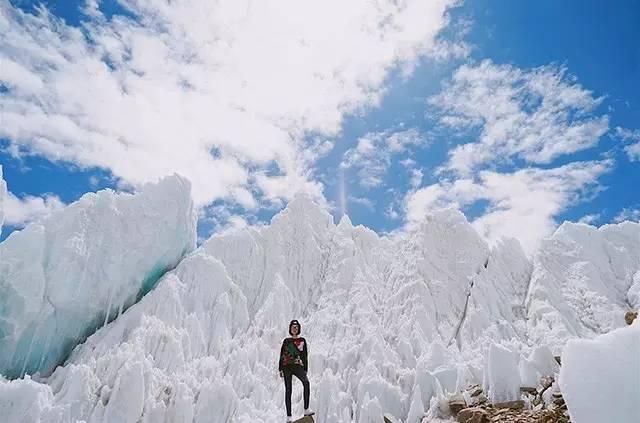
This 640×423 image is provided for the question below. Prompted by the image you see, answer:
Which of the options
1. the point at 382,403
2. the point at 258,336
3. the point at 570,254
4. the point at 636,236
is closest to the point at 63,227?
the point at 258,336

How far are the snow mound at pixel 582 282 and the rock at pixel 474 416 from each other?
1827cm

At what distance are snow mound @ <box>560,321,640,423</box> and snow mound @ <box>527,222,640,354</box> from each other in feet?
87.1

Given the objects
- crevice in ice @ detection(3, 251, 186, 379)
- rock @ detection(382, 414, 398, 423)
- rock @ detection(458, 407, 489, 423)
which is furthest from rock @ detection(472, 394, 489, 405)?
crevice in ice @ detection(3, 251, 186, 379)

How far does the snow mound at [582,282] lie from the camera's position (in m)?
35.2

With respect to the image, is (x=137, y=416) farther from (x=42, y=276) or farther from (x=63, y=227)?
(x=63, y=227)

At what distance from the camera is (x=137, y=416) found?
28266mm

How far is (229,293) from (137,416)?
13111 mm

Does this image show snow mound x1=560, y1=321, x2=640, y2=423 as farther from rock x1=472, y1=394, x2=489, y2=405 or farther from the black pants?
rock x1=472, y1=394, x2=489, y2=405

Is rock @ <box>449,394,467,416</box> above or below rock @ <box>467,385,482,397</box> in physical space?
below

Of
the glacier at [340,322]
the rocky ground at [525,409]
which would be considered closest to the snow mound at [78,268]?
the glacier at [340,322]

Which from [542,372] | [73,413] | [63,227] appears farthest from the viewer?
[63,227]

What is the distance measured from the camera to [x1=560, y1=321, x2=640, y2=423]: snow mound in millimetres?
7328

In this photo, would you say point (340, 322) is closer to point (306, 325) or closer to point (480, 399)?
point (306, 325)

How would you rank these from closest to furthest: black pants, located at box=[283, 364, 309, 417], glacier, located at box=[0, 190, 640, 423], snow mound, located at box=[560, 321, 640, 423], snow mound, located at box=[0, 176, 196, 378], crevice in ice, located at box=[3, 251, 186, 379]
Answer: snow mound, located at box=[560, 321, 640, 423]
black pants, located at box=[283, 364, 309, 417]
glacier, located at box=[0, 190, 640, 423]
snow mound, located at box=[0, 176, 196, 378]
crevice in ice, located at box=[3, 251, 186, 379]
